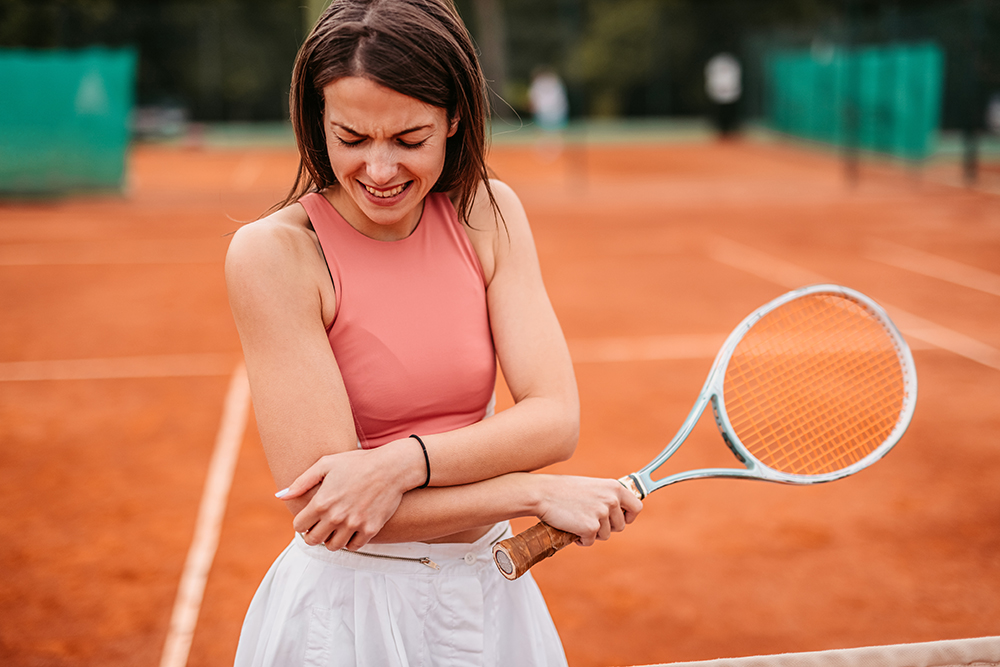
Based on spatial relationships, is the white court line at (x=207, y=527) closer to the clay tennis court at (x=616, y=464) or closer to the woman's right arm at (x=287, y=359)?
the clay tennis court at (x=616, y=464)

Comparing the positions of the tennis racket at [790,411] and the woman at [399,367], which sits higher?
the woman at [399,367]

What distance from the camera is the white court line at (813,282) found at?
6.48 meters

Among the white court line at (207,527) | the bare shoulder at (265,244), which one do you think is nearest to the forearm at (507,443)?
the bare shoulder at (265,244)

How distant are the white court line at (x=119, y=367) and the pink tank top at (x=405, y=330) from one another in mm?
4869

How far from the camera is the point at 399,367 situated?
1.50 meters

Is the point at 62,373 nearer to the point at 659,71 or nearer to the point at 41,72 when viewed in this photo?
the point at 41,72

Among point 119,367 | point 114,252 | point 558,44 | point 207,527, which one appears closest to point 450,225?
point 207,527

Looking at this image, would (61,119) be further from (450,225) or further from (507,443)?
(507,443)

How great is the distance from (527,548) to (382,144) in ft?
2.28

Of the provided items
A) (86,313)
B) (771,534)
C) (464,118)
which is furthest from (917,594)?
(86,313)

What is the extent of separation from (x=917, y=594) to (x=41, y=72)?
1446 centimetres

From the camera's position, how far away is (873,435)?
2.21m

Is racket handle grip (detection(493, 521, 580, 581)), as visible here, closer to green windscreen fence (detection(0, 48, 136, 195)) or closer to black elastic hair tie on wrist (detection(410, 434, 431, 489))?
black elastic hair tie on wrist (detection(410, 434, 431, 489))

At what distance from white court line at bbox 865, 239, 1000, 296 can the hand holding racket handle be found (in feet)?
26.1
